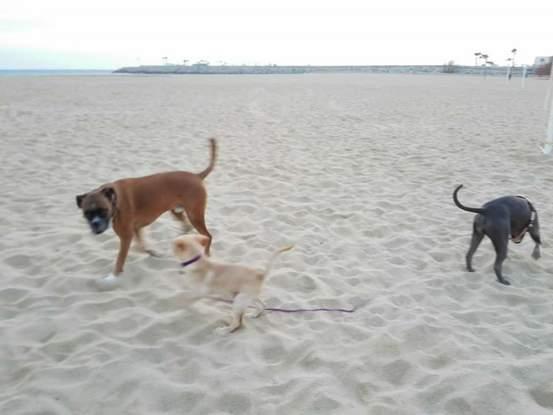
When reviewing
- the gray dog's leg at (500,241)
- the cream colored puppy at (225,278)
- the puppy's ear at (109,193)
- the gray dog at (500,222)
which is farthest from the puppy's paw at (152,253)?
the gray dog's leg at (500,241)

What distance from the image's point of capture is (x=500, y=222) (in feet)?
11.5

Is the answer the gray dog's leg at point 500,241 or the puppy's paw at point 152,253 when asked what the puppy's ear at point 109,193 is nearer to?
the puppy's paw at point 152,253

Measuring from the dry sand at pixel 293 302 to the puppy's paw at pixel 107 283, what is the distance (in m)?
0.08

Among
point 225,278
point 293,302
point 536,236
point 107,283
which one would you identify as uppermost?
point 225,278

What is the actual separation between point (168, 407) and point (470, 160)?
23.7 feet

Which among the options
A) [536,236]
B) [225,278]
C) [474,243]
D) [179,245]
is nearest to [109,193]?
[179,245]

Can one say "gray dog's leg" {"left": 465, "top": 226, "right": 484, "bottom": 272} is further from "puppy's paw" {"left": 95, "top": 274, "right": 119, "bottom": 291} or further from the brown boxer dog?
"puppy's paw" {"left": 95, "top": 274, "right": 119, "bottom": 291}

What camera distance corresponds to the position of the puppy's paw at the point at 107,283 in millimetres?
3288

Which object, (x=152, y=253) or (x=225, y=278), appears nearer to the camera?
(x=225, y=278)

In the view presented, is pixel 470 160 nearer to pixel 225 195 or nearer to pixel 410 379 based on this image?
pixel 225 195

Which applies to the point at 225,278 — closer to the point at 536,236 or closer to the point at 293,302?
the point at 293,302

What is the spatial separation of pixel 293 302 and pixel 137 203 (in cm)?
144

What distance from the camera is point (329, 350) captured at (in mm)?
2672

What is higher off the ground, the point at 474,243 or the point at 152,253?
the point at 474,243
